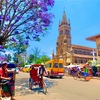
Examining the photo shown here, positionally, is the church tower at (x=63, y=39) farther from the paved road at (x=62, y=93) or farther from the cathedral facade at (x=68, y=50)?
the paved road at (x=62, y=93)

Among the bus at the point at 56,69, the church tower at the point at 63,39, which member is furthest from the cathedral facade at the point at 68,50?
the bus at the point at 56,69

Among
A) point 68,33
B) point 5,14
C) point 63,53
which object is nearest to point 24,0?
point 5,14

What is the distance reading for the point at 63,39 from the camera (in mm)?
92750

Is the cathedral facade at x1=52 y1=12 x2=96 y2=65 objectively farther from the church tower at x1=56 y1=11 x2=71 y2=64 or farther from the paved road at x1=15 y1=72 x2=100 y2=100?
the paved road at x1=15 y1=72 x2=100 y2=100

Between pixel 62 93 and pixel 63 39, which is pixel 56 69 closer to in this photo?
pixel 62 93

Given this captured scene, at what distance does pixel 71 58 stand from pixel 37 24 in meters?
58.2

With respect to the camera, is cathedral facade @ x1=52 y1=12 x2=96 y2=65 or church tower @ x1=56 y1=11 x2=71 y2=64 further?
church tower @ x1=56 y1=11 x2=71 y2=64

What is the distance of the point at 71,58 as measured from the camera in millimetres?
72562

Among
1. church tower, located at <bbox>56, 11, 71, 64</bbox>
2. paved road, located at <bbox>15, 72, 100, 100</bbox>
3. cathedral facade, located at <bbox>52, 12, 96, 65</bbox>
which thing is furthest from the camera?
church tower, located at <bbox>56, 11, 71, 64</bbox>

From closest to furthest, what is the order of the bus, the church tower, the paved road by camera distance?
1. the paved road
2. the bus
3. the church tower

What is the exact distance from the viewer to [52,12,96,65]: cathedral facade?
74125mm

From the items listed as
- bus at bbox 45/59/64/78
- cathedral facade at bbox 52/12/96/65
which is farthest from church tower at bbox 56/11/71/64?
bus at bbox 45/59/64/78

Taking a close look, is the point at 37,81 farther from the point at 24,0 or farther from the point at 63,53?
the point at 63,53

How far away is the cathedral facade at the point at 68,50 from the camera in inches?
2918
